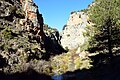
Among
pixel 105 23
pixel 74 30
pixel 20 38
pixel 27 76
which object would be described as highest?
pixel 74 30

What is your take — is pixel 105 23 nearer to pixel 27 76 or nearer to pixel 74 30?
pixel 27 76

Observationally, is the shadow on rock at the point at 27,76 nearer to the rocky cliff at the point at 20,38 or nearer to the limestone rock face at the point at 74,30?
the rocky cliff at the point at 20,38

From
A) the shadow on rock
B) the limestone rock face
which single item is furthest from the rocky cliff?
the limestone rock face

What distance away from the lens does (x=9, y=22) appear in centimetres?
5212

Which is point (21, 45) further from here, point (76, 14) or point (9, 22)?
point (76, 14)

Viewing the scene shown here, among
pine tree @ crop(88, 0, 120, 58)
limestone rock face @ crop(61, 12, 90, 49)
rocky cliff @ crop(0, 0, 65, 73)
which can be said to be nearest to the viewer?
pine tree @ crop(88, 0, 120, 58)

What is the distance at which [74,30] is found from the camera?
109875 mm

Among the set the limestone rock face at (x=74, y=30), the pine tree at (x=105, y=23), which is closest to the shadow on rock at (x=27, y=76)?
the pine tree at (x=105, y=23)

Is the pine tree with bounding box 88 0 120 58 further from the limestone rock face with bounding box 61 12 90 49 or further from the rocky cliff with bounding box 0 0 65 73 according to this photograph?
the limestone rock face with bounding box 61 12 90 49

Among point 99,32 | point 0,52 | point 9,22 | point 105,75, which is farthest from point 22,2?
point 105,75

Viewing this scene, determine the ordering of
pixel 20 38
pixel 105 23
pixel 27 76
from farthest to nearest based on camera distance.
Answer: pixel 20 38 < pixel 27 76 < pixel 105 23

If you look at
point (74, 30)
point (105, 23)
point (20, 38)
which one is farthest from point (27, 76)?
point (74, 30)

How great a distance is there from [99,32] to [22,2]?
1046 inches

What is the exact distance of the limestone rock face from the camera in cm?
10541
